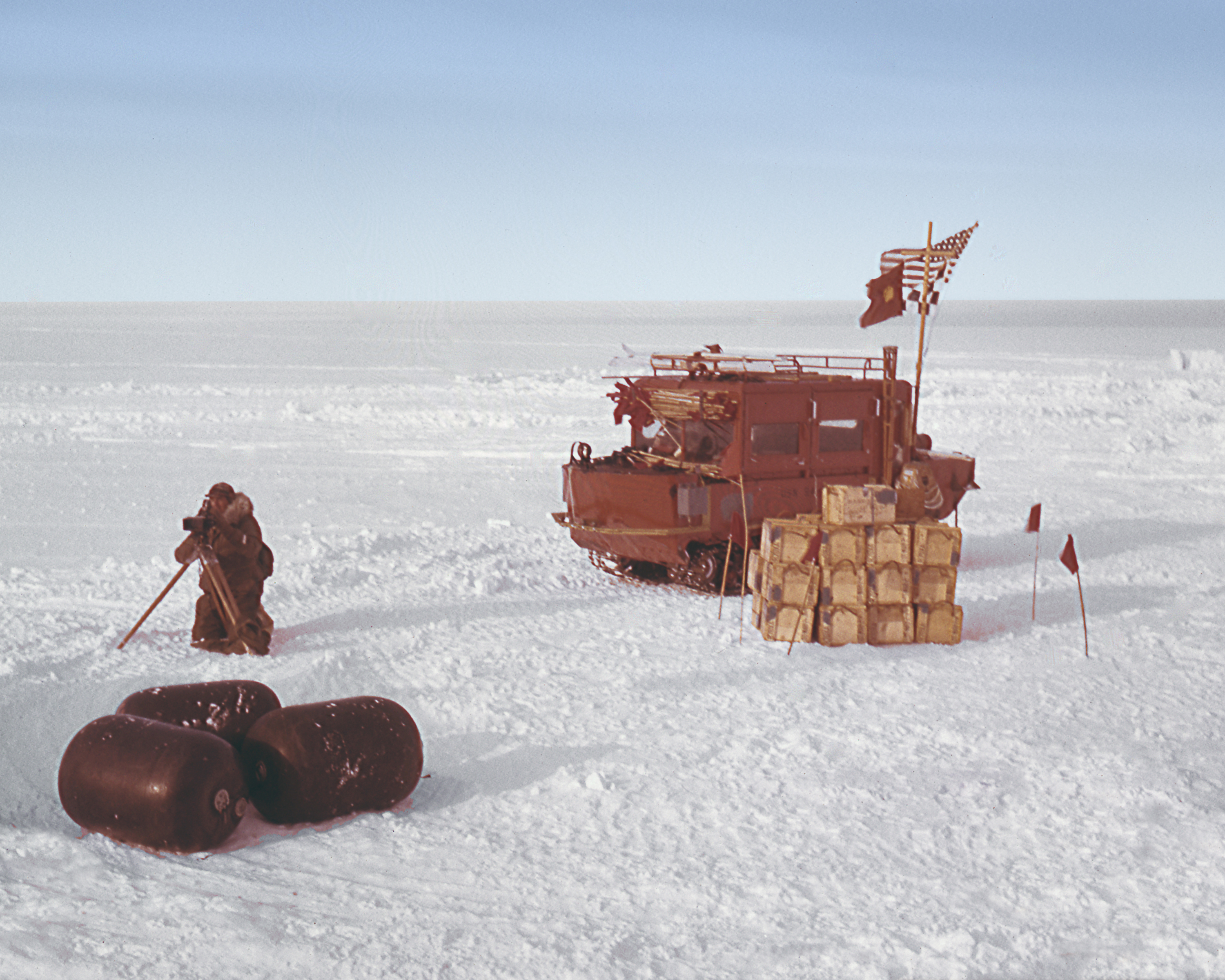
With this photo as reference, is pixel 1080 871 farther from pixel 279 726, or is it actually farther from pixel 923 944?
pixel 279 726

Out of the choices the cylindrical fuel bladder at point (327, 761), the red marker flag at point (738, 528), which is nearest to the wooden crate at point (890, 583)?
the red marker flag at point (738, 528)

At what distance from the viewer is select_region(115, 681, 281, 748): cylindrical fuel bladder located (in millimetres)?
6254

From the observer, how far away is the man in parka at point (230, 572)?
29.2 ft

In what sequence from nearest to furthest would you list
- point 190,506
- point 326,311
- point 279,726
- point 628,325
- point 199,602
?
point 279,726 → point 199,602 → point 190,506 → point 628,325 → point 326,311

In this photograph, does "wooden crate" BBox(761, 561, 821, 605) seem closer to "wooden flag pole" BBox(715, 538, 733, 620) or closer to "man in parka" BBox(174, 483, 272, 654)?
"wooden flag pole" BBox(715, 538, 733, 620)

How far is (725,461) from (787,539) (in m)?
1.56

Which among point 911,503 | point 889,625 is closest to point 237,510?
point 889,625

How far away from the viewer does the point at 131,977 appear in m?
4.48

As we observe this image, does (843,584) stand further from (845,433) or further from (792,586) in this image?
(845,433)

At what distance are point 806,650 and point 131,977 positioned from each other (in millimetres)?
5899

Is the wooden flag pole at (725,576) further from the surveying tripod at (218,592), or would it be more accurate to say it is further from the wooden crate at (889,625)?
the surveying tripod at (218,592)

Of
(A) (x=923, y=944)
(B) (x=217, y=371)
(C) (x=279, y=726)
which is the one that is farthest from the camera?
(B) (x=217, y=371)

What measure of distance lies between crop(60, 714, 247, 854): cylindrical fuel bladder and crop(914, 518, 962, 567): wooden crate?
18.6ft

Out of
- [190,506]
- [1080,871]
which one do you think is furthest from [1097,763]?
[190,506]
